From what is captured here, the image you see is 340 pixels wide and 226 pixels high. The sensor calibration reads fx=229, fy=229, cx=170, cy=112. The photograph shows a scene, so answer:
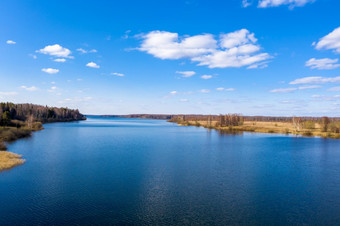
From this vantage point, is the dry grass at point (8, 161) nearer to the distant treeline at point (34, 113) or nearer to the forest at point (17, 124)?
the forest at point (17, 124)

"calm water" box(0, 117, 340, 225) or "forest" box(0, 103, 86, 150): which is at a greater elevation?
"forest" box(0, 103, 86, 150)

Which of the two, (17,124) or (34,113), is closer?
(17,124)

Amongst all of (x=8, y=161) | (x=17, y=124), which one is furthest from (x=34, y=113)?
(x=8, y=161)

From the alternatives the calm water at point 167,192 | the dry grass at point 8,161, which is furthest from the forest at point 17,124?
the calm water at point 167,192

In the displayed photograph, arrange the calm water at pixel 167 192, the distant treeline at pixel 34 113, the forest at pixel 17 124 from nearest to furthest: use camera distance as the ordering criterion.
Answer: the calm water at pixel 167 192
the forest at pixel 17 124
the distant treeline at pixel 34 113

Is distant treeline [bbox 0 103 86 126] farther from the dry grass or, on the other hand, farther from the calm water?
the calm water

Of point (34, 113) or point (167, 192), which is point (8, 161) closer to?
point (167, 192)

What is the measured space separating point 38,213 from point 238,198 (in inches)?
615

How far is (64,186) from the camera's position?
21.9 metres

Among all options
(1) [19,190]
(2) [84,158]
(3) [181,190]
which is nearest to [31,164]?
(2) [84,158]

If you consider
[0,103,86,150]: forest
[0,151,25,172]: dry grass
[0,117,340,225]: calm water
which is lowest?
[0,117,340,225]: calm water

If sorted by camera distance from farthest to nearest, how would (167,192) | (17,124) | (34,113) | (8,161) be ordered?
1. (34,113)
2. (17,124)
3. (8,161)
4. (167,192)

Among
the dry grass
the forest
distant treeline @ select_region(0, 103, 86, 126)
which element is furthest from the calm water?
distant treeline @ select_region(0, 103, 86, 126)

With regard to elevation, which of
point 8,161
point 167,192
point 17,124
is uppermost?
point 17,124
